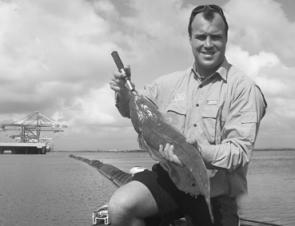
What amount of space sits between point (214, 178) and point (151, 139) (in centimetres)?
77

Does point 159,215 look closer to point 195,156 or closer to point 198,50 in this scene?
point 195,156

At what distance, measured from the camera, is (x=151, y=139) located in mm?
4727

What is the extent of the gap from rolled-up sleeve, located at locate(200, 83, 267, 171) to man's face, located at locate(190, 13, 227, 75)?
1.42 ft

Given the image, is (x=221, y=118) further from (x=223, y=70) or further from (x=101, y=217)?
(x=101, y=217)

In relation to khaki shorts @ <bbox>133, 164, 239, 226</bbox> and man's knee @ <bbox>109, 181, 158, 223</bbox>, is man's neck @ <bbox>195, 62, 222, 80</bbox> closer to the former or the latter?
khaki shorts @ <bbox>133, 164, 239, 226</bbox>

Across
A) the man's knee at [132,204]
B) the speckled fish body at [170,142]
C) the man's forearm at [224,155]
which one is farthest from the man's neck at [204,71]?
the man's knee at [132,204]

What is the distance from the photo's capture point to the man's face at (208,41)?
16.1 ft

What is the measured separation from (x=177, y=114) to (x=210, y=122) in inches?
15.6

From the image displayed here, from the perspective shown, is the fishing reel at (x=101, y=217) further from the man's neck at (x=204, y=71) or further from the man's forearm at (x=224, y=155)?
the man's forearm at (x=224, y=155)

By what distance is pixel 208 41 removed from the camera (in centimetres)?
491

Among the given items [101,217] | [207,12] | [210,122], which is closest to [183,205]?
[210,122]

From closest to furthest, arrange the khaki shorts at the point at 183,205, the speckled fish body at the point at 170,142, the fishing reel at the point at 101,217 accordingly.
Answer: the speckled fish body at the point at 170,142, the khaki shorts at the point at 183,205, the fishing reel at the point at 101,217

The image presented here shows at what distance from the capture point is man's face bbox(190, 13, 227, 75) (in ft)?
16.1

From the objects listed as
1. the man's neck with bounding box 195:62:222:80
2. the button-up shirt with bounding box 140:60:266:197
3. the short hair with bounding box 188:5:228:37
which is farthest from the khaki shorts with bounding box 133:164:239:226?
the short hair with bounding box 188:5:228:37
